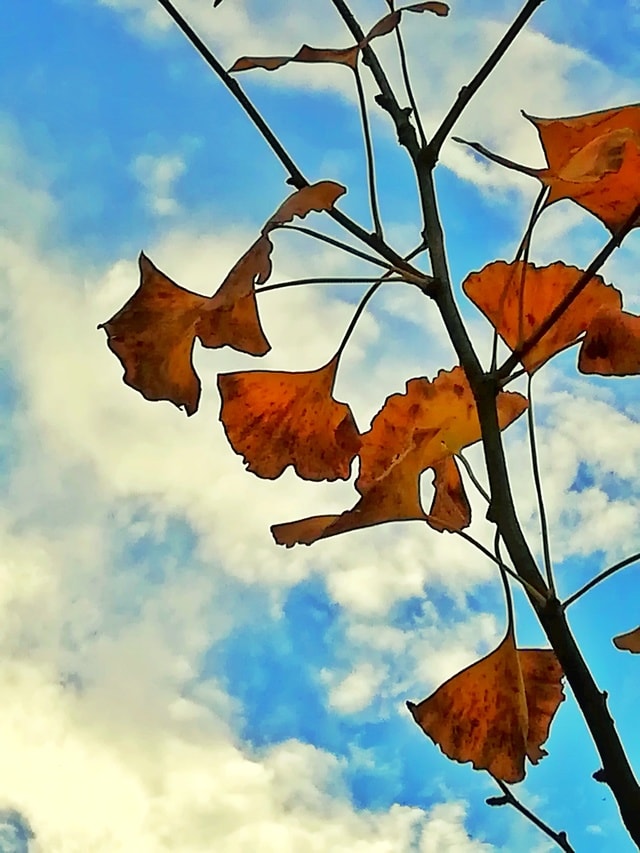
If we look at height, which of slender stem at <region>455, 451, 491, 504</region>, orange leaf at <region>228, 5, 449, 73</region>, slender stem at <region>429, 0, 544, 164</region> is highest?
orange leaf at <region>228, 5, 449, 73</region>

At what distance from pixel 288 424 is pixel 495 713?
0.14 meters

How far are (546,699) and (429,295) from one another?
6.8 inches

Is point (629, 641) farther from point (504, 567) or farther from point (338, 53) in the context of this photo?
point (338, 53)

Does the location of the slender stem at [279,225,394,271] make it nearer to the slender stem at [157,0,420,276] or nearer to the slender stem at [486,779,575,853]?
the slender stem at [157,0,420,276]

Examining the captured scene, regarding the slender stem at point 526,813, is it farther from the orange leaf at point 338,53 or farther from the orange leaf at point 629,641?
the orange leaf at point 338,53

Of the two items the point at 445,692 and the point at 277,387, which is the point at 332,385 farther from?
the point at 445,692

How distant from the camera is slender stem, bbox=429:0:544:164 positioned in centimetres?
33

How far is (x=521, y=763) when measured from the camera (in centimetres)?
36

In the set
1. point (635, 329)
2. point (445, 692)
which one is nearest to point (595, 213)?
point (635, 329)

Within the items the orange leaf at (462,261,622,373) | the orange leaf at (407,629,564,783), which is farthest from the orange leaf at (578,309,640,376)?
the orange leaf at (407,629,564,783)

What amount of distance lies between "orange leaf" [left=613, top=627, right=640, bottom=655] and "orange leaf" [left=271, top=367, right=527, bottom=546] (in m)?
0.07

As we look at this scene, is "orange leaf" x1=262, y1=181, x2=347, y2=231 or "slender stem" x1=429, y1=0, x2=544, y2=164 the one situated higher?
"slender stem" x1=429, y1=0, x2=544, y2=164

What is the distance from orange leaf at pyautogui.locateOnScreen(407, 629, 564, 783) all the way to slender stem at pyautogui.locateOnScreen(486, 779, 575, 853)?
0.04 ft

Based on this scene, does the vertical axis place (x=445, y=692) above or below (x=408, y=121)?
below
